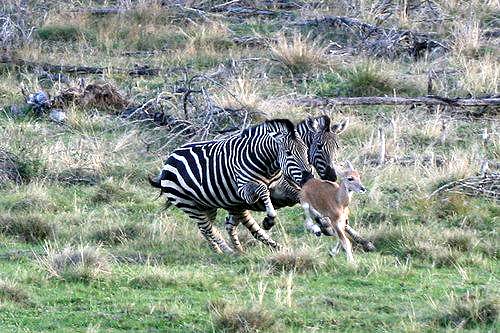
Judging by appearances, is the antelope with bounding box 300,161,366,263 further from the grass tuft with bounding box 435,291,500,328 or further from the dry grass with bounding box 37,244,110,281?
the grass tuft with bounding box 435,291,500,328

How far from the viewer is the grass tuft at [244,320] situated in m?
8.40

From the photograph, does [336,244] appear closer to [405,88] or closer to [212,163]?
[212,163]

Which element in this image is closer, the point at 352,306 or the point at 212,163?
the point at 352,306

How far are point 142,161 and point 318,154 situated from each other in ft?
12.2

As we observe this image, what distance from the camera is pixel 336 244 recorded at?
36.8ft

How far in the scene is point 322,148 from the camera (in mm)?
11555

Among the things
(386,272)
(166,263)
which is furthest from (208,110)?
(386,272)

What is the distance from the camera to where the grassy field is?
29.9 feet

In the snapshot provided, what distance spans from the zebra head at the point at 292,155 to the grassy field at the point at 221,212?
691 mm

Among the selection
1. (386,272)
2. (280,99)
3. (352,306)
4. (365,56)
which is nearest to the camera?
(352,306)

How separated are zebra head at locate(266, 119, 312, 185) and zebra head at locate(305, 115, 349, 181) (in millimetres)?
219

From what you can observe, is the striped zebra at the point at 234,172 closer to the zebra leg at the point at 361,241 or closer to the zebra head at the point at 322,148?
the zebra head at the point at 322,148

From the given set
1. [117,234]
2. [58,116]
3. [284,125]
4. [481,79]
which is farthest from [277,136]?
[481,79]

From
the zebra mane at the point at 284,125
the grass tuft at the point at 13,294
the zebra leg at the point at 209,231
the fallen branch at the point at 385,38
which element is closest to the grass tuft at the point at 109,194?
the zebra leg at the point at 209,231
